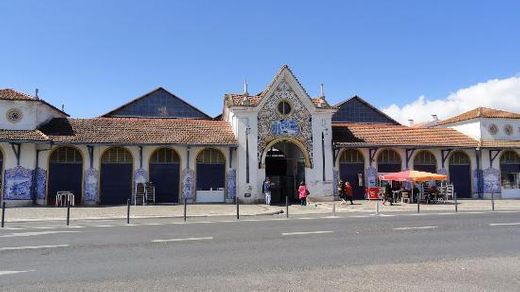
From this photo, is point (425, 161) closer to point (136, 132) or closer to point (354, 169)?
point (354, 169)

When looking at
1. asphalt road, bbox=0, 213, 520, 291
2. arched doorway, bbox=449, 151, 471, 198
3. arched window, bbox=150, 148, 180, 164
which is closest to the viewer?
asphalt road, bbox=0, 213, 520, 291

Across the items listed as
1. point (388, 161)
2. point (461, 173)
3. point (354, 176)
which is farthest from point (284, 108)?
point (461, 173)

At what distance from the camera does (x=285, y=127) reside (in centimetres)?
2769

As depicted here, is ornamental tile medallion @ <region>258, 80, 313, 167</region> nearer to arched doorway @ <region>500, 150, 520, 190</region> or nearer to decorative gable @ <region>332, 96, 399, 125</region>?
decorative gable @ <region>332, 96, 399, 125</region>

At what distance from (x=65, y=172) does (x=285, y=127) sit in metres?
13.3

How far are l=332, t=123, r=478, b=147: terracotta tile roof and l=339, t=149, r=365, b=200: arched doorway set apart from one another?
1.04m

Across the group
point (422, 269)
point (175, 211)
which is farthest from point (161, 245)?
point (175, 211)

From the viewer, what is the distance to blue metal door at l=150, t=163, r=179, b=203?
2616 cm

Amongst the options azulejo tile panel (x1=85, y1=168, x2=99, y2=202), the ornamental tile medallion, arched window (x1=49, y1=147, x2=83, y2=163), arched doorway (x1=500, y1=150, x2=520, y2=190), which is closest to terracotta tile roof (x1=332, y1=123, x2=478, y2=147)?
the ornamental tile medallion

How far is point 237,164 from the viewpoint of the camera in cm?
2694

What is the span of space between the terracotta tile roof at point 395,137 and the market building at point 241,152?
3.1 inches

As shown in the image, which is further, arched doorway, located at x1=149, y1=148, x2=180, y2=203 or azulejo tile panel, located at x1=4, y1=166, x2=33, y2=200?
arched doorway, located at x1=149, y1=148, x2=180, y2=203

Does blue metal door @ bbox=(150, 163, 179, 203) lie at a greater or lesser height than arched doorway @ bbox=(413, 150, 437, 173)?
lesser

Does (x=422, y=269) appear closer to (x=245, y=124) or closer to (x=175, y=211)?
(x=175, y=211)
